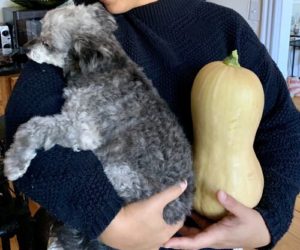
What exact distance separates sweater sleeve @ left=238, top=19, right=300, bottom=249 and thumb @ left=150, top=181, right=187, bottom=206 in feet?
0.56

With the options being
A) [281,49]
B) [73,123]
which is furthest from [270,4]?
[73,123]

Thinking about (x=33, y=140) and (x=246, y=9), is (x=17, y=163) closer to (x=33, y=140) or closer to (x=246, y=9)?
(x=33, y=140)

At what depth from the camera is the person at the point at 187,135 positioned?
64cm

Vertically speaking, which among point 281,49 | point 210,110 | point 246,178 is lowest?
point 281,49

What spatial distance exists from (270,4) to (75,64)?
1.65m

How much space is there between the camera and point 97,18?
86cm

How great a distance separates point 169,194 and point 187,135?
177mm

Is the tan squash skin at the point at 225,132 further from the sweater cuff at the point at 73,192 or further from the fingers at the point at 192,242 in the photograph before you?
the sweater cuff at the point at 73,192

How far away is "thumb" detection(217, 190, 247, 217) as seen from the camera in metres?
0.71

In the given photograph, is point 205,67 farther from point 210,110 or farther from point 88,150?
point 88,150

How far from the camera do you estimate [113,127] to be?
0.77m

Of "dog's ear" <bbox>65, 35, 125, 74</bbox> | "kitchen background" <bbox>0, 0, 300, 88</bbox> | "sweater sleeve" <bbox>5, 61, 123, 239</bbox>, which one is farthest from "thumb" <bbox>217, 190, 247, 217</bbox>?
"kitchen background" <bbox>0, 0, 300, 88</bbox>

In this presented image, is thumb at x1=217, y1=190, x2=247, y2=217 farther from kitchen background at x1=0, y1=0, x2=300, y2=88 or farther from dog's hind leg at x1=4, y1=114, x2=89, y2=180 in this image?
kitchen background at x1=0, y1=0, x2=300, y2=88

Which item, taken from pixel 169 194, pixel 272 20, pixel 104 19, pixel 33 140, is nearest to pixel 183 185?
pixel 169 194
